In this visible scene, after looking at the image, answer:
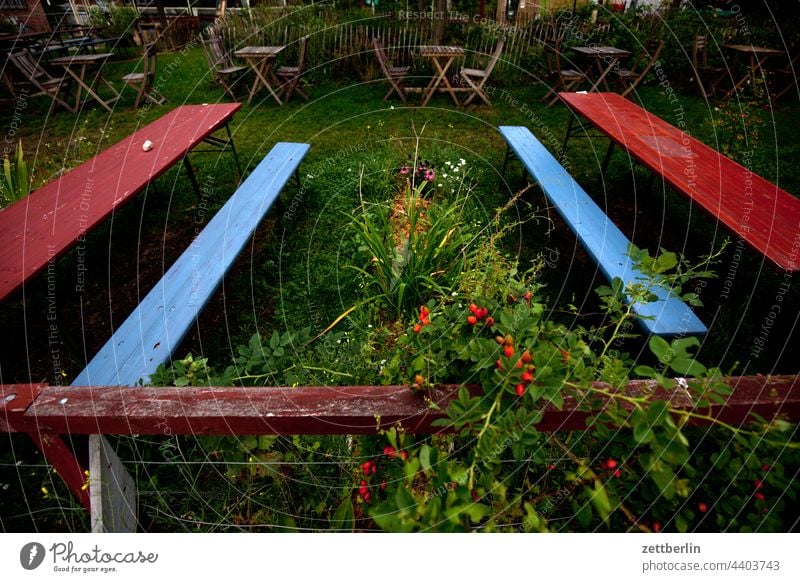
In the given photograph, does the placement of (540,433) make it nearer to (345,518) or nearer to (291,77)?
(345,518)

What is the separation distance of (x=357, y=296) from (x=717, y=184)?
3.01 metres

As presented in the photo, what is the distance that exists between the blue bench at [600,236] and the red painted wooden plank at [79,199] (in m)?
3.32

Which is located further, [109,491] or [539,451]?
[109,491]

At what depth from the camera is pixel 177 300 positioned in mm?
2705

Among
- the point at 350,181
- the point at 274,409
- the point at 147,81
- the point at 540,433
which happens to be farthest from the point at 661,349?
the point at 147,81

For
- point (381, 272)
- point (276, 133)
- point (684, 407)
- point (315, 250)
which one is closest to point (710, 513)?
point (684, 407)

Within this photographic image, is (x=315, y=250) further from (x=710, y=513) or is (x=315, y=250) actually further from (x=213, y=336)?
(x=710, y=513)

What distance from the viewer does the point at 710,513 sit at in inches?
48.7

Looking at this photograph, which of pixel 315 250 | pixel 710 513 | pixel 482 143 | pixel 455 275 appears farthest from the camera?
pixel 482 143

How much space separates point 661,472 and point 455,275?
7.56 ft

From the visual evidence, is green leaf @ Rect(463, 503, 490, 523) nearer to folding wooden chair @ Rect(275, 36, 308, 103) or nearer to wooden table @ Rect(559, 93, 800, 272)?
wooden table @ Rect(559, 93, 800, 272)

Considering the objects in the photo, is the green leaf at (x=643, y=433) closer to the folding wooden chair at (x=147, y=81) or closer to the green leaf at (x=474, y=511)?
the green leaf at (x=474, y=511)

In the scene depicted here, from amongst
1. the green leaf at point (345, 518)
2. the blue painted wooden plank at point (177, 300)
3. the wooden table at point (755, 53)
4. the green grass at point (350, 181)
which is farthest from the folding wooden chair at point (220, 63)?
the wooden table at point (755, 53)

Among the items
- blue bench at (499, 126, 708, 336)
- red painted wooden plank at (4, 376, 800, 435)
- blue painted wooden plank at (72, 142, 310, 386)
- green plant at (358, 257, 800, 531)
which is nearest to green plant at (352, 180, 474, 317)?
blue bench at (499, 126, 708, 336)
